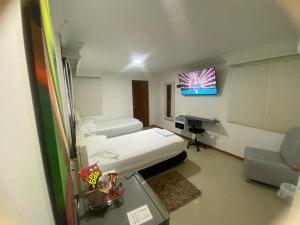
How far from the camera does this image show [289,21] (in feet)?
5.15

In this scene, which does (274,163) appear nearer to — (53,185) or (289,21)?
(289,21)

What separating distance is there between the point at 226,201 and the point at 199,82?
2.74 meters

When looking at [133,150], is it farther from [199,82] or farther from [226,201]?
[199,82]

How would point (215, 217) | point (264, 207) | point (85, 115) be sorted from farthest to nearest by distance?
point (85, 115), point (264, 207), point (215, 217)

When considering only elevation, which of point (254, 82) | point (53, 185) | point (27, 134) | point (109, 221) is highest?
point (254, 82)

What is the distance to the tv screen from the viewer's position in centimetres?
328

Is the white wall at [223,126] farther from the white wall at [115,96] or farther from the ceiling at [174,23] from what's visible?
the white wall at [115,96]

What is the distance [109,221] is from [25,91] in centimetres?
91

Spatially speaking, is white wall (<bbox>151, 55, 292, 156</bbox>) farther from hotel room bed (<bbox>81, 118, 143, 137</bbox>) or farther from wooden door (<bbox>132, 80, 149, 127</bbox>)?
hotel room bed (<bbox>81, 118, 143, 137</bbox>)

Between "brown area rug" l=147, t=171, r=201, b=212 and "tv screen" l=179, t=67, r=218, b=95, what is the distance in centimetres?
225

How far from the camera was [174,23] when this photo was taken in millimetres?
1611

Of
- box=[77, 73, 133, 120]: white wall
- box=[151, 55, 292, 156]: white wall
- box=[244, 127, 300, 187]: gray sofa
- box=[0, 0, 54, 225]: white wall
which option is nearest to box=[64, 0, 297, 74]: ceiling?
box=[151, 55, 292, 156]: white wall

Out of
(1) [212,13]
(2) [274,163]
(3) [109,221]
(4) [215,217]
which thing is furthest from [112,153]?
(2) [274,163]

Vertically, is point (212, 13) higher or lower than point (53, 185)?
higher
